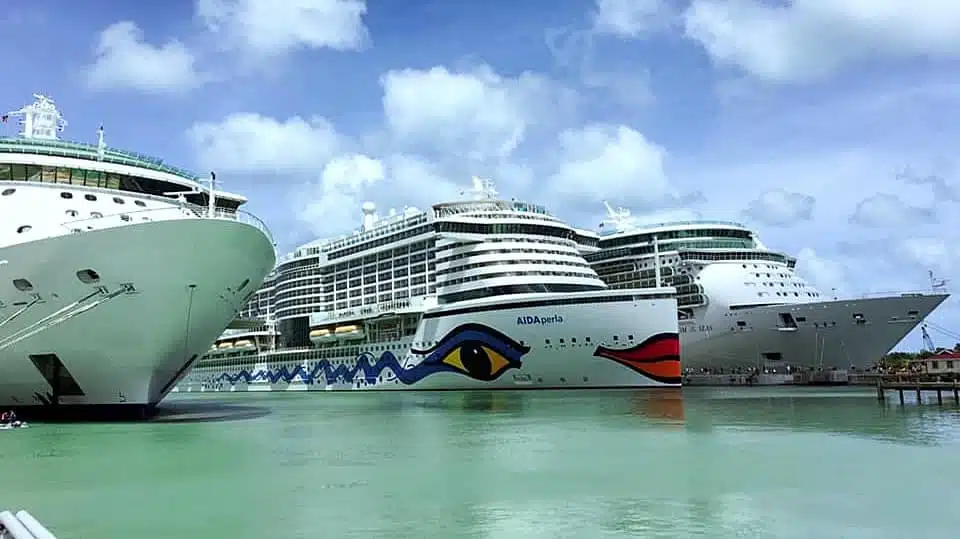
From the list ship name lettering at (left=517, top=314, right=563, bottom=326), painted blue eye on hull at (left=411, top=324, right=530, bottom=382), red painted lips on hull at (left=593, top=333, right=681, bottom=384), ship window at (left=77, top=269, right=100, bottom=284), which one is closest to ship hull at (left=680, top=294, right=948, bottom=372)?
red painted lips on hull at (left=593, top=333, right=681, bottom=384)

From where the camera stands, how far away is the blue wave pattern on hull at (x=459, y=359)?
42500 mm

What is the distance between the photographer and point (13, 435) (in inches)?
751

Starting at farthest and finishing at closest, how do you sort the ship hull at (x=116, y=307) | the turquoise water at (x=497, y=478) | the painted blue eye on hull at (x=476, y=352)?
1. the painted blue eye on hull at (x=476, y=352)
2. the ship hull at (x=116, y=307)
3. the turquoise water at (x=497, y=478)

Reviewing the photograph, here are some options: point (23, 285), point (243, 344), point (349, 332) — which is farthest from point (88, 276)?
point (243, 344)

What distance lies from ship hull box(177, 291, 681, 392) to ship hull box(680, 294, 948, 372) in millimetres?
10685

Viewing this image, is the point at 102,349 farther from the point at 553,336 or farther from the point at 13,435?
the point at 553,336

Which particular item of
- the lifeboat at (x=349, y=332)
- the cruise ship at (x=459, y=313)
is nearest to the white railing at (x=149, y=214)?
the cruise ship at (x=459, y=313)

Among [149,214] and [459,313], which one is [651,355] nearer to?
[459,313]

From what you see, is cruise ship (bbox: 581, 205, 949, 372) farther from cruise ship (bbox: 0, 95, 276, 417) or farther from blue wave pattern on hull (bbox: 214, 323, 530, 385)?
cruise ship (bbox: 0, 95, 276, 417)

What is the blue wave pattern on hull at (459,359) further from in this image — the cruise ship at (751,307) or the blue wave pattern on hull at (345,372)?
the cruise ship at (751,307)

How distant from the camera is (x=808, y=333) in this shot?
47.9 metres

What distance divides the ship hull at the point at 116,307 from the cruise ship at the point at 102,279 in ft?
0.09

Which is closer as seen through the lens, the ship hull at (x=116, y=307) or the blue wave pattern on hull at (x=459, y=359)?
the ship hull at (x=116, y=307)

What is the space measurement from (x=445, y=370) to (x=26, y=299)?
92.3 feet
